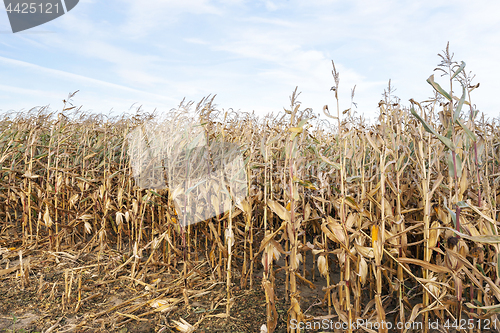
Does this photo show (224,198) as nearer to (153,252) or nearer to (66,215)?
(153,252)

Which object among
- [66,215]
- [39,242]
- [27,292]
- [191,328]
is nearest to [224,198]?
[191,328]

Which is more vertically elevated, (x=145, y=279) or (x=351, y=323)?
(x=351, y=323)

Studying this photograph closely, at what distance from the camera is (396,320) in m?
2.21

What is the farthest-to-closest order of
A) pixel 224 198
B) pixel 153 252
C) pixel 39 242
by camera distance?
1. pixel 39 242
2. pixel 153 252
3. pixel 224 198

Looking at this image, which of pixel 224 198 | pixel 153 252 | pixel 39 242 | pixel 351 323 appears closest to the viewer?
pixel 351 323

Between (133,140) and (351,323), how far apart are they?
8.42 ft

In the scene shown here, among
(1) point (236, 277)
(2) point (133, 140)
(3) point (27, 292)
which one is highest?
(2) point (133, 140)

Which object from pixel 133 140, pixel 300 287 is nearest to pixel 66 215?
pixel 133 140

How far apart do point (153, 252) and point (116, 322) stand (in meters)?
0.63

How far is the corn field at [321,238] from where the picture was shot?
182 centimetres

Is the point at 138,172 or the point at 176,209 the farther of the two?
the point at 138,172

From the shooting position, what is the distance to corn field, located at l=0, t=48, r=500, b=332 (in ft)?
5.98

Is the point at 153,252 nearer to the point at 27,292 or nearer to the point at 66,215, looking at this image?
the point at 27,292

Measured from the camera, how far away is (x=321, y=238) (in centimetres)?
308
